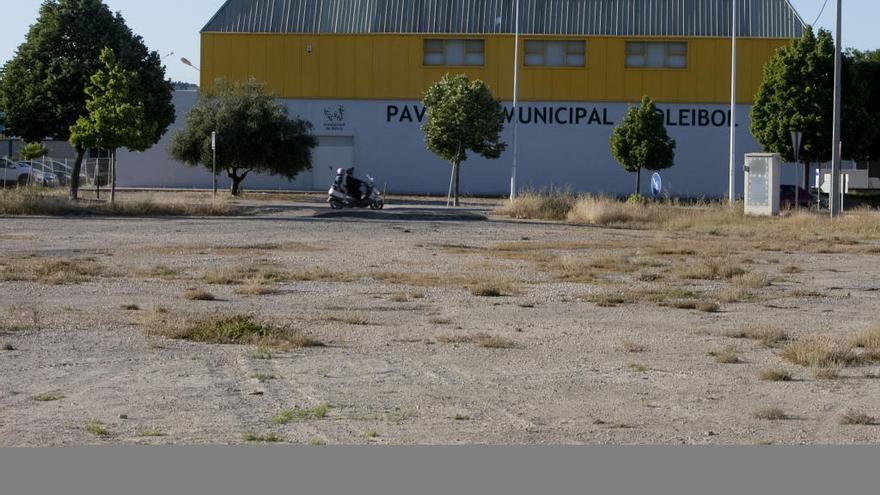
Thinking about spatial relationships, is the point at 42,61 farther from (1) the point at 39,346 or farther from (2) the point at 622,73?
(1) the point at 39,346

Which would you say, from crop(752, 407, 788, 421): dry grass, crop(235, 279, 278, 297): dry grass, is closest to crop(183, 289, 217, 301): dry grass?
crop(235, 279, 278, 297): dry grass

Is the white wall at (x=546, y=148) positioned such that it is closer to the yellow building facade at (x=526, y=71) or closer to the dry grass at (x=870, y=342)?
the yellow building facade at (x=526, y=71)

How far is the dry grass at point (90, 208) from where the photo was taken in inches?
1587

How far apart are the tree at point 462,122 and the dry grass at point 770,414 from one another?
4407 centimetres

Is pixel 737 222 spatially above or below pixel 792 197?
below

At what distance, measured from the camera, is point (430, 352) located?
43.2 ft

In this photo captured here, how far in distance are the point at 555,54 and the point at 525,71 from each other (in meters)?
1.88

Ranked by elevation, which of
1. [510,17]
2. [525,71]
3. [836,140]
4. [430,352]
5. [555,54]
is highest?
[510,17]

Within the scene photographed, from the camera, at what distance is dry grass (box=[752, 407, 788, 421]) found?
9828mm

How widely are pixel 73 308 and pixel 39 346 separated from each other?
10.5ft

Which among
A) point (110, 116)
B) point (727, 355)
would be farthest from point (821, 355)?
point (110, 116)

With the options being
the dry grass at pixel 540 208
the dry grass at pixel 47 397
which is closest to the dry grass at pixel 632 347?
the dry grass at pixel 47 397

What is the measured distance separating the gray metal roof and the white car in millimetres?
11592

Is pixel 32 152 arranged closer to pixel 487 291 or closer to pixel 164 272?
pixel 164 272
